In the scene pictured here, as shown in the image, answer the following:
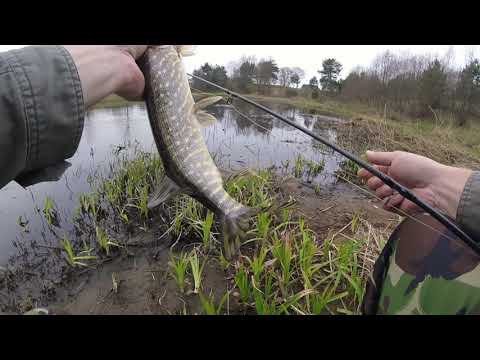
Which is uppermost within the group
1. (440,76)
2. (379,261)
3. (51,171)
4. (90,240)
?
(440,76)

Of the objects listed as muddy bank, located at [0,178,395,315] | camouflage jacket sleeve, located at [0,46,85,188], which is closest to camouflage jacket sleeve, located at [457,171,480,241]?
camouflage jacket sleeve, located at [0,46,85,188]

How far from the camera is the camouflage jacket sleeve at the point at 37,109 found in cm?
92

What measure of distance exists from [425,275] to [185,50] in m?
2.04

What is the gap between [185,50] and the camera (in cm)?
205

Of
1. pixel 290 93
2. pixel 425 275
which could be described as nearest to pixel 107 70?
pixel 425 275

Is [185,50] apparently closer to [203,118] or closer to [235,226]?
[203,118]

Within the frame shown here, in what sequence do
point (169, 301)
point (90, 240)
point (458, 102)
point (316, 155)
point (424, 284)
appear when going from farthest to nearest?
point (458, 102) < point (316, 155) < point (90, 240) < point (169, 301) < point (424, 284)

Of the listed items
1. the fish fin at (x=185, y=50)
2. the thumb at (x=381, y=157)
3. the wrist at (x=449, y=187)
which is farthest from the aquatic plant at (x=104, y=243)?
the wrist at (x=449, y=187)

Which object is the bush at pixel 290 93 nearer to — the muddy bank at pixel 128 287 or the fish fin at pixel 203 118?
the muddy bank at pixel 128 287

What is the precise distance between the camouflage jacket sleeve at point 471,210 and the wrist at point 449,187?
0.50 feet

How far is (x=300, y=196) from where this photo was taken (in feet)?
17.1

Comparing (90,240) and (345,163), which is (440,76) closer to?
(345,163)

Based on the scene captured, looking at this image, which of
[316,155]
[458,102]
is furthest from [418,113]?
[316,155]

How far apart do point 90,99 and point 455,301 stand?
1889 millimetres
